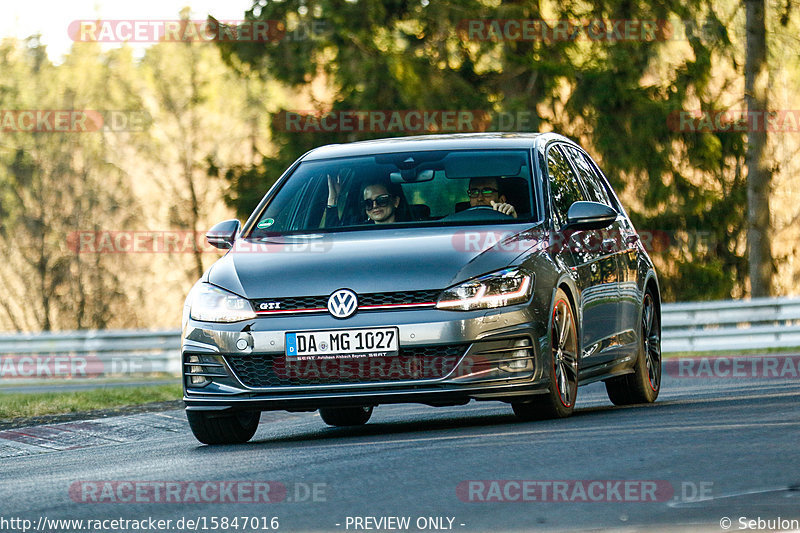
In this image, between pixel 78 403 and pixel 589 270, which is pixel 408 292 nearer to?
pixel 589 270

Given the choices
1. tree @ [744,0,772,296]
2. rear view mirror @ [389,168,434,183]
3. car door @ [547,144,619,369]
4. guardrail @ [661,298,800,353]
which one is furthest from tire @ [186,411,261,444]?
tree @ [744,0,772,296]

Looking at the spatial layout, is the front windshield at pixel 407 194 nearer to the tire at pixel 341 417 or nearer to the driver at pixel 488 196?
the driver at pixel 488 196

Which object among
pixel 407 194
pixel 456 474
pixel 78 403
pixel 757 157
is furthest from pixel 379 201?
pixel 757 157

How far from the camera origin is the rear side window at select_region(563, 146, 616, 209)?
10.6 meters

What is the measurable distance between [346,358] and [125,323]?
40.8 meters

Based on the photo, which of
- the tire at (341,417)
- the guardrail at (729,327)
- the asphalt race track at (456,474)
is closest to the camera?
the asphalt race track at (456,474)

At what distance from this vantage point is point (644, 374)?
34.7 ft

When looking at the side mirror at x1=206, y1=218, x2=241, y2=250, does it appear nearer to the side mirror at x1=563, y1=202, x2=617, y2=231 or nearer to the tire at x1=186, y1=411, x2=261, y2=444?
the tire at x1=186, y1=411, x2=261, y2=444

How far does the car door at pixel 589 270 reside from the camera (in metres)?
9.17

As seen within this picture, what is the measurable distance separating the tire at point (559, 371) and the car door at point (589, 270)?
0.29 metres

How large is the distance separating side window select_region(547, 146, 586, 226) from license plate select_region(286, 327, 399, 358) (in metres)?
1.73

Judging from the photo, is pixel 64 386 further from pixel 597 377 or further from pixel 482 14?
pixel 597 377

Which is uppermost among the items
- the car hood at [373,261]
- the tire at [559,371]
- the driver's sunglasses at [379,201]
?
the driver's sunglasses at [379,201]

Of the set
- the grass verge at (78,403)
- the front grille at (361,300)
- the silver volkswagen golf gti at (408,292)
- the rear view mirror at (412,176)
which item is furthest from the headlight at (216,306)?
the grass verge at (78,403)
